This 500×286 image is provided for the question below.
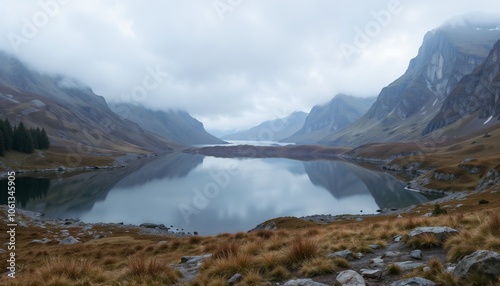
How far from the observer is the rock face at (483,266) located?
7487 millimetres

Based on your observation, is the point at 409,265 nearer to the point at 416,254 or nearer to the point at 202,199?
the point at 416,254

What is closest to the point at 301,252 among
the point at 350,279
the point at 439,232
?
the point at 350,279

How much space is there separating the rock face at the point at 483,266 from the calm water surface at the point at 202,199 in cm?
5425

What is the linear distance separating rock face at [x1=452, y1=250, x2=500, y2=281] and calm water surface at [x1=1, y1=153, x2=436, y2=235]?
5425 centimetres

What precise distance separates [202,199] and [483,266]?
8800cm

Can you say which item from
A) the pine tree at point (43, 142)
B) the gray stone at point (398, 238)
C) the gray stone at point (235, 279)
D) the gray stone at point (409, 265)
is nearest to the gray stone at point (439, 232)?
the gray stone at point (398, 238)

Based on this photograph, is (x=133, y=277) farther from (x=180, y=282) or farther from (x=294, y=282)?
(x=294, y=282)

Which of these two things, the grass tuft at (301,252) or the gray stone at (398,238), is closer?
the grass tuft at (301,252)

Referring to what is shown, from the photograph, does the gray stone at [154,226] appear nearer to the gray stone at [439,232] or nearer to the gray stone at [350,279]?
the gray stone at [439,232]

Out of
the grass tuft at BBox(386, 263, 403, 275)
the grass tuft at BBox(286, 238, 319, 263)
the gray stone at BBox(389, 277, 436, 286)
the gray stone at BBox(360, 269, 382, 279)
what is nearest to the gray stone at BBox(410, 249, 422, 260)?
the grass tuft at BBox(386, 263, 403, 275)

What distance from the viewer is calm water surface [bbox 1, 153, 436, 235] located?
7256 cm

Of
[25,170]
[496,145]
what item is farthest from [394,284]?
[496,145]

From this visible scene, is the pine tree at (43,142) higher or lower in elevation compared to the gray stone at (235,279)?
higher

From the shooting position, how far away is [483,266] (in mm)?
7609
